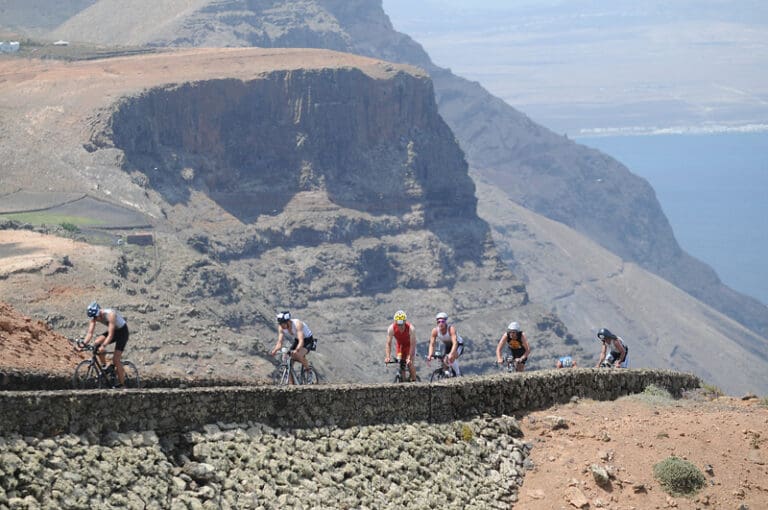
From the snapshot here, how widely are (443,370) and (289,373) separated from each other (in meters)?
2.86

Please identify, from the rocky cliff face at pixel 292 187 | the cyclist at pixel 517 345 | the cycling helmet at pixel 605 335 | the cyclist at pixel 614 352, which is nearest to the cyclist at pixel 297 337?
the cyclist at pixel 517 345

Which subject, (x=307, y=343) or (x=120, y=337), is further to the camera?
(x=307, y=343)

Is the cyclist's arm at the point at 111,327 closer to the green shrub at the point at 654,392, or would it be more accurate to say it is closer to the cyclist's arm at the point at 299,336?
the cyclist's arm at the point at 299,336

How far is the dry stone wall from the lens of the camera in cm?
1986

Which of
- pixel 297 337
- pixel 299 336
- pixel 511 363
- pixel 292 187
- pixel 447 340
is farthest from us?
pixel 292 187

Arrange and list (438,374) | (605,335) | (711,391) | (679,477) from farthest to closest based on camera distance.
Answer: (711,391)
(605,335)
(438,374)
(679,477)

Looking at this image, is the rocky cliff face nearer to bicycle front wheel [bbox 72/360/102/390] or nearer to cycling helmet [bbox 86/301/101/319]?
bicycle front wheel [bbox 72/360/102/390]

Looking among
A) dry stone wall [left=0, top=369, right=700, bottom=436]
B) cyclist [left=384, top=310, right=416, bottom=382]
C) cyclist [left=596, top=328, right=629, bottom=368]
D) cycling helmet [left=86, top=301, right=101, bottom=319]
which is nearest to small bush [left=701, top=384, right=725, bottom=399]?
cyclist [left=596, top=328, right=629, bottom=368]

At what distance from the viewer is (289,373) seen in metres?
28.6

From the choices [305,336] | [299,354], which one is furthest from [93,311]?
[305,336]

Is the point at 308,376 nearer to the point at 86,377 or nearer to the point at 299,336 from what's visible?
the point at 299,336

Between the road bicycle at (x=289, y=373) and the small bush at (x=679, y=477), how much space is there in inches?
254

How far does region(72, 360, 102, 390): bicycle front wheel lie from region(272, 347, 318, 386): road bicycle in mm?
3686

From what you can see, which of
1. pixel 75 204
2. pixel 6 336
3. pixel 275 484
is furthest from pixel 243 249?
pixel 275 484
